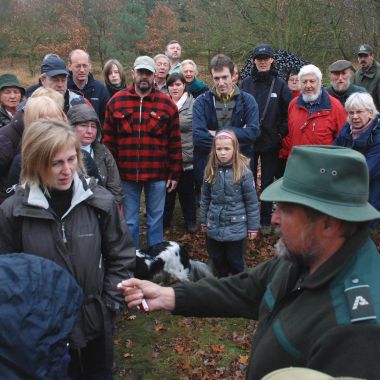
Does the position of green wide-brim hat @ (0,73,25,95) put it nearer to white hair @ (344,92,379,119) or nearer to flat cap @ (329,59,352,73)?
white hair @ (344,92,379,119)

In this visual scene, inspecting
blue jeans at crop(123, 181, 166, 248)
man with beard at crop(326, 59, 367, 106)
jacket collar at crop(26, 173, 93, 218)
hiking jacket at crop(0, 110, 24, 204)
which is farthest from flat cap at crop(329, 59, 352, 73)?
jacket collar at crop(26, 173, 93, 218)

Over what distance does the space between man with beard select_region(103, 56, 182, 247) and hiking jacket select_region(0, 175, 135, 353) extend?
88.6 inches

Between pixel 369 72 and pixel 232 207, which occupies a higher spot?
pixel 369 72

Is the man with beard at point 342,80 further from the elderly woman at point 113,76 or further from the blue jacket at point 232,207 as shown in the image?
the elderly woman at point 113,76

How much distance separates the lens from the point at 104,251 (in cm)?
317

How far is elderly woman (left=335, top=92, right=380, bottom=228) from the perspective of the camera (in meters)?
5.25

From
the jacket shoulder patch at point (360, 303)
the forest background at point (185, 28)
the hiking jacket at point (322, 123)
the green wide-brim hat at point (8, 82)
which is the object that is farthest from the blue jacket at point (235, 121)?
the forest background at point (185, 28)

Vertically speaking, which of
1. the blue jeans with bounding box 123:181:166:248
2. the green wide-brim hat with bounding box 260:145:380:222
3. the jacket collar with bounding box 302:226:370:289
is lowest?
the blue jeans with bounding box 123:181:166:248

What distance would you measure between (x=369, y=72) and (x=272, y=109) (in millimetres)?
3119

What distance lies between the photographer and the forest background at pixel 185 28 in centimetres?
1478

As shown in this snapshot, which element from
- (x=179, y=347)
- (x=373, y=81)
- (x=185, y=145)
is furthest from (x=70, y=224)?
(x=373, y=81)

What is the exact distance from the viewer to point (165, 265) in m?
5.18

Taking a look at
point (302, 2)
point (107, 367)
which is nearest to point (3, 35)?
point (302, 2)

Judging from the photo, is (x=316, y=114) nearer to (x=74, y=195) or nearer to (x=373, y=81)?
(x=373, y=81)
